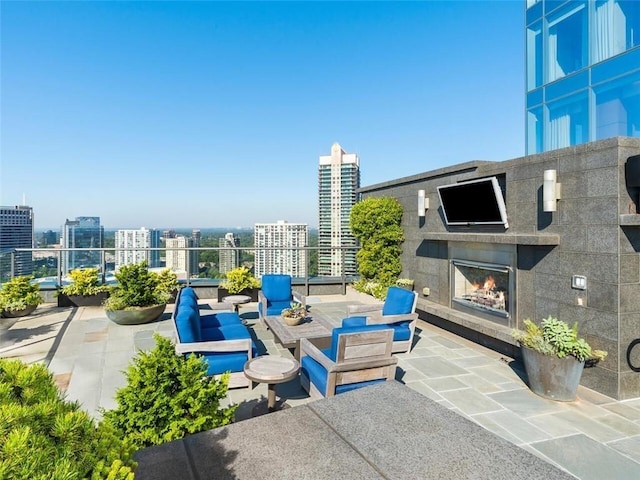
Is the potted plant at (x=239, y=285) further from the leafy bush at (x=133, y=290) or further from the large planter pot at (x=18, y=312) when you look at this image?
the large planter pot at (x=18, y=312)

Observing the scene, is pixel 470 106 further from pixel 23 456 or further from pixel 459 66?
pixel 23 456

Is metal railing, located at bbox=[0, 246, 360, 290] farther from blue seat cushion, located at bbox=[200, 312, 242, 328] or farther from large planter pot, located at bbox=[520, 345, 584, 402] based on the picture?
large planter pot, located at bbox=[520, 345, 584, 402]

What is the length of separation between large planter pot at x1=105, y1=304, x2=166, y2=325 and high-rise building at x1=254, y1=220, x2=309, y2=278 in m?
2.78

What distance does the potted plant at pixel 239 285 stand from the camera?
8469 millimetres

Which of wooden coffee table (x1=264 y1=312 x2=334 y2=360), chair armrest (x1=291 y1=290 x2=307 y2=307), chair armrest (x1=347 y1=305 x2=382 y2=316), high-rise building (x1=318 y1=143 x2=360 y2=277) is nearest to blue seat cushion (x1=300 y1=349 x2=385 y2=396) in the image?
wooden coffee table (x1=264 y1=312 x2=334 y2=360)

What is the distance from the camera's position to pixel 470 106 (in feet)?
36.2

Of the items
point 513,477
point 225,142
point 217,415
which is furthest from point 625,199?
point 225,142

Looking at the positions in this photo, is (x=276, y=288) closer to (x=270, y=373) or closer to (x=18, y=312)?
(x=270, y=373)

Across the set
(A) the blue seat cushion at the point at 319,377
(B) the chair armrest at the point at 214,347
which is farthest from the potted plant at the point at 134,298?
(A) the blue seat cushion at the point at 319,377

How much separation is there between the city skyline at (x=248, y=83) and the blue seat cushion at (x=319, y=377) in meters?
4.38

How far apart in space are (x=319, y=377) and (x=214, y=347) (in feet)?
3.89

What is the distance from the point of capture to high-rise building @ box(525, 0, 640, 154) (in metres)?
7.68

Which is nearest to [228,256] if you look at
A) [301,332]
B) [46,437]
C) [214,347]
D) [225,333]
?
[225,333]

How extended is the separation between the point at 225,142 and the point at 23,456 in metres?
17.5
